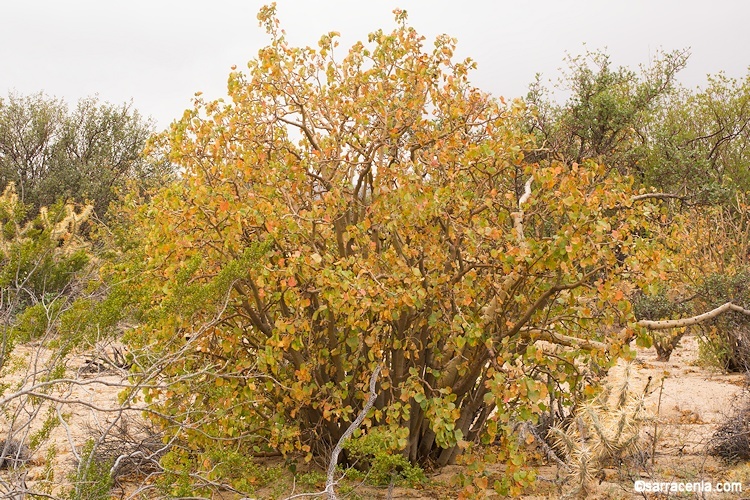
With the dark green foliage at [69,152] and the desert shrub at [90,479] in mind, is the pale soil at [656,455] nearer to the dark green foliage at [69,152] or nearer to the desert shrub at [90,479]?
the desert shrub at [90,479]

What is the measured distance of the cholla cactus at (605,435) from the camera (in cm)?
471

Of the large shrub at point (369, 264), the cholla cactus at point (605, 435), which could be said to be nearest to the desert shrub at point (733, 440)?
the cholla cactus at point (605, 435)

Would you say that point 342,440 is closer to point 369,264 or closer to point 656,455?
point 369,264

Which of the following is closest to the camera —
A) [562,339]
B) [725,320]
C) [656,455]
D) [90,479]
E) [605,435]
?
[90,479]

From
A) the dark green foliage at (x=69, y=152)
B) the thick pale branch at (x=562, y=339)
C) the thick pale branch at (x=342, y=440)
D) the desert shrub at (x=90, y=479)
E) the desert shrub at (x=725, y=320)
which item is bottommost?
the desert shrub at (x=90, y=479)

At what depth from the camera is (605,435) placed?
4.93m

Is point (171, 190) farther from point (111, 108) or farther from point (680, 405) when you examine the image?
point (111, 108)

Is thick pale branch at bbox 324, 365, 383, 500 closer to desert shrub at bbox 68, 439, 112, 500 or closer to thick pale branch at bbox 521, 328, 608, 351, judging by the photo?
thick pale branch at bbox 521, 328, 608, 351

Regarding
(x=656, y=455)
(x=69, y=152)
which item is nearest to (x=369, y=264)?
(x=656, y=455)

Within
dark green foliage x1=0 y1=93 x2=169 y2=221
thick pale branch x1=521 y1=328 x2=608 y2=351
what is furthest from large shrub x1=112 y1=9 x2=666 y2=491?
dark green foliage x1=0 y1=93 x2=169 y2=221

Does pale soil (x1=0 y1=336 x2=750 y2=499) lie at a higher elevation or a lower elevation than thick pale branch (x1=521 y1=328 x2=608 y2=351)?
lower

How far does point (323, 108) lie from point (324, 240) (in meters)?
0.88

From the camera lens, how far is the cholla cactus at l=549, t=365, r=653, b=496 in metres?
4.71

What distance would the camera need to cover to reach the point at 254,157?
4.61 metres
